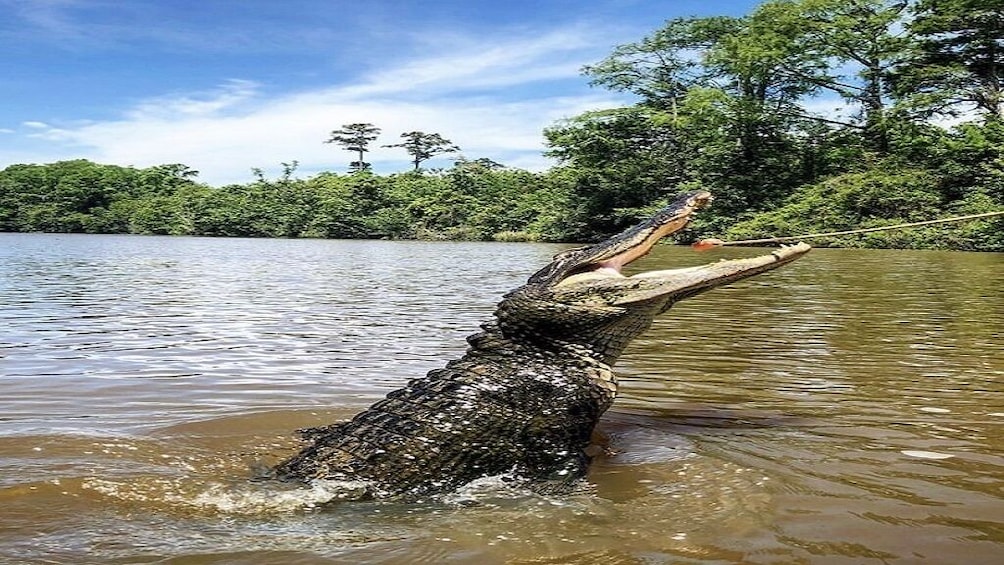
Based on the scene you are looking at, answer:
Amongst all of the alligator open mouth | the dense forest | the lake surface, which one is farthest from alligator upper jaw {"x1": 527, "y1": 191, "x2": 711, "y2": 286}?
the dense forest

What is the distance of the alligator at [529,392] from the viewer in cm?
388

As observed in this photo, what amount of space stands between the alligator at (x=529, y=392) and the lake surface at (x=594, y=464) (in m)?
0.17

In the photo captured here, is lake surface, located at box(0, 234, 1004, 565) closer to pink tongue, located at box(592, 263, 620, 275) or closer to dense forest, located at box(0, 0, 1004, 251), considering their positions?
pink tongue, located at box(592, 263, 620, 275)

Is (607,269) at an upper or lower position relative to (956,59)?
lower

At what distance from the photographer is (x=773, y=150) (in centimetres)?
3878

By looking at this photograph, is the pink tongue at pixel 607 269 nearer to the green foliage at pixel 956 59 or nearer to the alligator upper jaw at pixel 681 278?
the alligator upper jaw at pixel 681 278

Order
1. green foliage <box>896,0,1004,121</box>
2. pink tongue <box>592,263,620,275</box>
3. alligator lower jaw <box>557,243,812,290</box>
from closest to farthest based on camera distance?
alligator lower jaw <box>557,243,812,290</box> < pink tongue <box>592,263,620,275</box> < green foliage <box>896,0,1004,121</box>

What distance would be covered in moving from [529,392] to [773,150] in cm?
3762

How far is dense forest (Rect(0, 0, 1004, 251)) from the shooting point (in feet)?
100

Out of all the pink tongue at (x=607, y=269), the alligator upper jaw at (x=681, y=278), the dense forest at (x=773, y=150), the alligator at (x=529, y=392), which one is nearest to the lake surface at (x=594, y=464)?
the alligator at (x=529, y=392)

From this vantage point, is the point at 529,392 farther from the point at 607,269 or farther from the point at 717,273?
the point at 717,273

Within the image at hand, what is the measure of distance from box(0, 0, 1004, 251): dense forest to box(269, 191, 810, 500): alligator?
25.5 metres

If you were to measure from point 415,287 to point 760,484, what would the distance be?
12163 millimetres

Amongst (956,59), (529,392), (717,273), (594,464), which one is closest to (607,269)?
(717,273)
